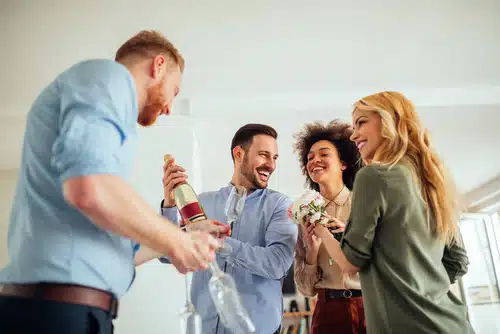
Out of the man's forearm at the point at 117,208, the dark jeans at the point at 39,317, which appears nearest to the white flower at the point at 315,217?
the man's forearm at the point at 117,208

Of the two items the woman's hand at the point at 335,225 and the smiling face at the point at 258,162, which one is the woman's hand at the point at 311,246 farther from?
the smiling face at the point at 258,162

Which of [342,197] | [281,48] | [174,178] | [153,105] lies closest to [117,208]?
[153,105]

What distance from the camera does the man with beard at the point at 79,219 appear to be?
0.64m

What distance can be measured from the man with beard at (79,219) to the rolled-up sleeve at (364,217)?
1.38ft

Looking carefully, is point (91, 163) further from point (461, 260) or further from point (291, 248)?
point (461, 260)

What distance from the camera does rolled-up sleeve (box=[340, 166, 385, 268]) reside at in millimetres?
1041

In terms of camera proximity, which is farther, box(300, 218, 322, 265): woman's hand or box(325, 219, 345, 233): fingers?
box(300, 218, 322, 265): woman's hand

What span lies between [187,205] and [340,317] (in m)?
0.66

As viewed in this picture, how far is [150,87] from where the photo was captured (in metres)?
0.91

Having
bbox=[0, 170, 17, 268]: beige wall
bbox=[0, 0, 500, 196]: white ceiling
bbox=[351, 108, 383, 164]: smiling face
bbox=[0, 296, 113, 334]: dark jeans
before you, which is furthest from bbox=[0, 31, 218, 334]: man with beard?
bbox=[0, 170, 17, 268]: beige wall

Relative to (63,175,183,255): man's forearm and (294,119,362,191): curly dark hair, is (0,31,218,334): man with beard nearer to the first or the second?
(63,175,183,255): man's forearm

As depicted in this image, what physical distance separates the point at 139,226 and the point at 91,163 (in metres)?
0.12

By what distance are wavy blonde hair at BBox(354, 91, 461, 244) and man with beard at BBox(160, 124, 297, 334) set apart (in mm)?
422

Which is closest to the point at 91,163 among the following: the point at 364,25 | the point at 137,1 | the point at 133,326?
the point at 137,1
